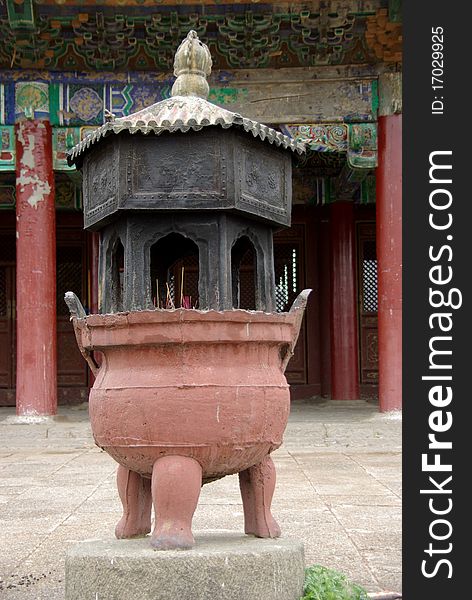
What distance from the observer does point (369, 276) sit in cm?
1284

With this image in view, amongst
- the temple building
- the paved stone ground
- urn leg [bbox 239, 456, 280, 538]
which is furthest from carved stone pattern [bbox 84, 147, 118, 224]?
the temple building

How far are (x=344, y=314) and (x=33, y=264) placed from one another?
4.75 meters

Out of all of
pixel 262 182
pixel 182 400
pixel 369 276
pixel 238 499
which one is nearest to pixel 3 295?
pixel 369 276

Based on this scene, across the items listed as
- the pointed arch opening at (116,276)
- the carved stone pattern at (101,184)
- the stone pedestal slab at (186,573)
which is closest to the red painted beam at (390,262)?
the pointed arch opening at (116,276)

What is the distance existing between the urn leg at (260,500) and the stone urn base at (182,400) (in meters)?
0.11

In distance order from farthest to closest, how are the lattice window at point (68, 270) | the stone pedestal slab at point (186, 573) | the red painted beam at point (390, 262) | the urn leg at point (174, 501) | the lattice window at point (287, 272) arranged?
1. the lattice window at point (287, 272)
2. the lattice window at point (68, 270)
3. the red painted beam at point (390, 262)
4. the urn leg at point (174, 501)
5. the stone pedestal slab at point (186, 573)

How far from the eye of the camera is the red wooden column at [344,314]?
11805mm

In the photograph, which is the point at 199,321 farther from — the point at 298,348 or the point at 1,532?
the point at 298,348

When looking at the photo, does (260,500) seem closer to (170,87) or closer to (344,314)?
(170,87)

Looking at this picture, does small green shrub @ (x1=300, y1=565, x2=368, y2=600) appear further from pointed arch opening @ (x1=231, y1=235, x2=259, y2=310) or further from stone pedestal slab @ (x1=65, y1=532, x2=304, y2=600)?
pointed arch opening @ (x1=231, y1=235, x2=259, y2=310)

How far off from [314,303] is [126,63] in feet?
16.5

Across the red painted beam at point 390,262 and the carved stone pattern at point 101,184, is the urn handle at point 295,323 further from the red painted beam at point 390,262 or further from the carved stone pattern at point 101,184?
the red painted beam at point 390,262

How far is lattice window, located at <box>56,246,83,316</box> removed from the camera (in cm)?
1262

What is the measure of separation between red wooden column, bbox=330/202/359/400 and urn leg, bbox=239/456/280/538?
848 centimetres
